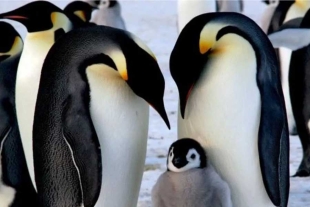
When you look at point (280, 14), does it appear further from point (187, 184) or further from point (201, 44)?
point (187, 184)

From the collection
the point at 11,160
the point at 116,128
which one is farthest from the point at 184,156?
the point at 11,160

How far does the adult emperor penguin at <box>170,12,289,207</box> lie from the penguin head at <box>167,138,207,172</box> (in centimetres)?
16

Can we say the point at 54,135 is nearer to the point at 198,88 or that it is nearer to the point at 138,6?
the point at 198,88

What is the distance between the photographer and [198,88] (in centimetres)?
398

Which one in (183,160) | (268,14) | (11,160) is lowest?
(268,14)

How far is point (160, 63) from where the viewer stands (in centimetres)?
1110

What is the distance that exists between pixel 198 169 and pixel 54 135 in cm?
57

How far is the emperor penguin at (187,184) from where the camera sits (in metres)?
3.84

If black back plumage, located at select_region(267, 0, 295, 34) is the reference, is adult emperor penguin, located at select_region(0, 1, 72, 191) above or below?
above

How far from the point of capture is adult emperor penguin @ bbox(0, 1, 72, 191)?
4777 millimetres

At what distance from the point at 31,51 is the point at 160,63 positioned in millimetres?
6198

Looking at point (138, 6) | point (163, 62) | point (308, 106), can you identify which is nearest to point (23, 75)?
point (308, 106)

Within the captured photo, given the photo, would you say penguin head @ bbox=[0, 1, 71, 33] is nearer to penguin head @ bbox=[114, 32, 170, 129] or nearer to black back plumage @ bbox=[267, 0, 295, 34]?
penguin head @ bbox=[114, 32, 170, 129]

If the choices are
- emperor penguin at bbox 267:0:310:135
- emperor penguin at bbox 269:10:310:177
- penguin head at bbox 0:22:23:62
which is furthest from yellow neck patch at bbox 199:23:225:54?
emperor penguin at bbox 267:0:310:135
